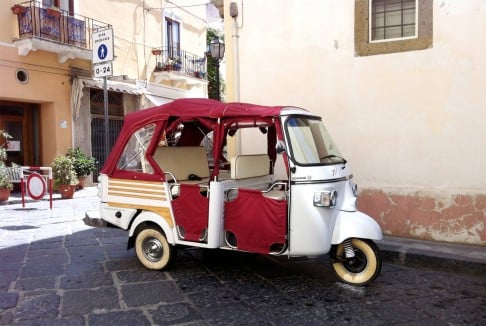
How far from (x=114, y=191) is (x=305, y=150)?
2.44m

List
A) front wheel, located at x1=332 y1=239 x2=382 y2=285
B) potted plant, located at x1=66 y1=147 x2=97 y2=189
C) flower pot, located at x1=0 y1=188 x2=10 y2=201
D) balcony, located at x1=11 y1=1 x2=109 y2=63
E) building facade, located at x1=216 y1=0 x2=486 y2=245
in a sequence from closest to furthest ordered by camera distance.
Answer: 1. front wheel, located at x1=332 y1=239 x2=382 y2=285
2. building facade, located at x1=216 y1=0 x2=486 y2=245
3. flower pot, located at x1=0 y1=188 x2=10 y2=201
4. balcony, located at x1=11 y1=1 x2=109 y2=63
5. potted plant, located at x1=66 y1=147 x2=97 y2=189

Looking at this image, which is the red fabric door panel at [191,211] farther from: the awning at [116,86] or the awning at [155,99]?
the awning at [155,99]

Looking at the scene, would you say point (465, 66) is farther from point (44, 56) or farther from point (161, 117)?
point (44, 56)

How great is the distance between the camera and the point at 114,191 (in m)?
5.76

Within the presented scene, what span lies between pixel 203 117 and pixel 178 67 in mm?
14269

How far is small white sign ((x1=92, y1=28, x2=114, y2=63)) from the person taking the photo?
7762 millimetres

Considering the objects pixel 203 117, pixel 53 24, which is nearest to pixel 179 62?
pixel 53 24

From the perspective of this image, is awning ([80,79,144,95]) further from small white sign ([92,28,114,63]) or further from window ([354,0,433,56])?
window ([354,0,433,56])

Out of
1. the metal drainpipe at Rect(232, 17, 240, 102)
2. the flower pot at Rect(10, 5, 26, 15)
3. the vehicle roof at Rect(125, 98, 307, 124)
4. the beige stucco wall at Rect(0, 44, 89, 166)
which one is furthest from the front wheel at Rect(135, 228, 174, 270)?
the flower pot at Rect(10, 5, 26, 15)

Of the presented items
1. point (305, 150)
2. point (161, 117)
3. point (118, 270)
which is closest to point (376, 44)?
point (305, 150)

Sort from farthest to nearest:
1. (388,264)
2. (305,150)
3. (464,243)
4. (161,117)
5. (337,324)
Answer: (464,243) < (388,264) < (161,117) < (305,150) < (337,324)

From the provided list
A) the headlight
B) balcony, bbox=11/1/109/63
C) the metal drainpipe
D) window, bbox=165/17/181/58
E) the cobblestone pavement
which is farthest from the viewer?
window, bbox=165/17/181/58

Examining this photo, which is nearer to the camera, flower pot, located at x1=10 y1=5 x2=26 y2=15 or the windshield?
the windshield

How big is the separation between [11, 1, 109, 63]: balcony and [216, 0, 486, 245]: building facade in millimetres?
7674
